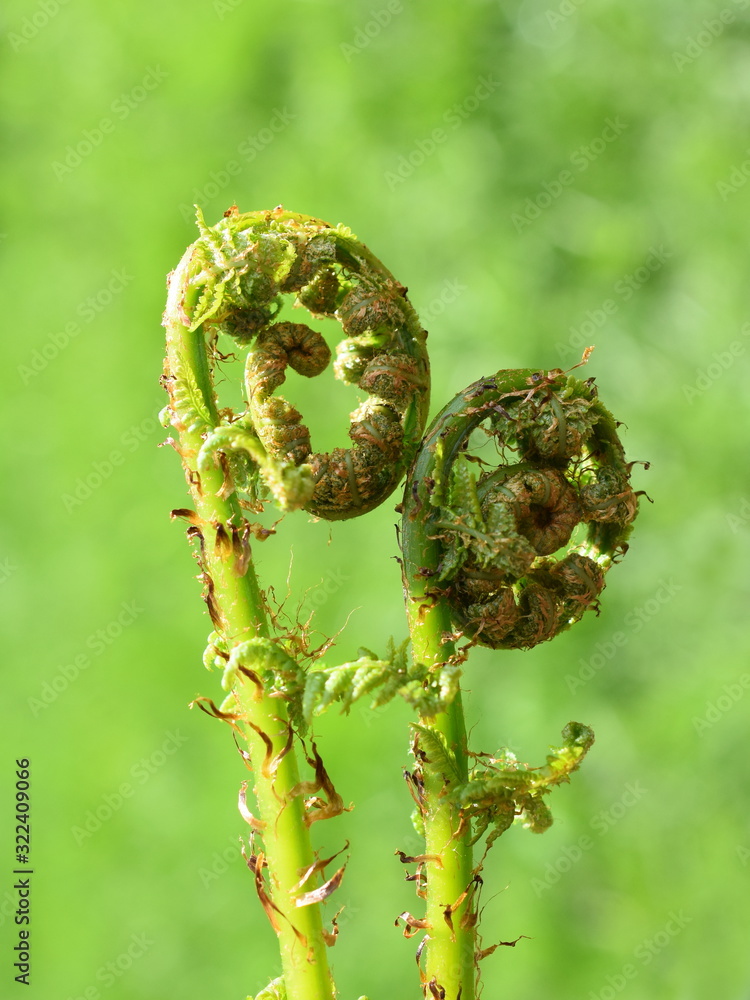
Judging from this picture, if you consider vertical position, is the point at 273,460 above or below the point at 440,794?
above

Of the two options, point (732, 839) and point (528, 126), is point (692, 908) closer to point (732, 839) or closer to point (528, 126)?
point (732, 839)

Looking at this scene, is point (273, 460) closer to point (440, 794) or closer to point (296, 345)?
point (296, 345)

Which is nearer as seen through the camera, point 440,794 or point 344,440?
point 440,794

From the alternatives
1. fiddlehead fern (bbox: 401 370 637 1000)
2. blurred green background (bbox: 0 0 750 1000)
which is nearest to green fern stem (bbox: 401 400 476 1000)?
fiddlehead fern (bbox: 401 370 637 1000)

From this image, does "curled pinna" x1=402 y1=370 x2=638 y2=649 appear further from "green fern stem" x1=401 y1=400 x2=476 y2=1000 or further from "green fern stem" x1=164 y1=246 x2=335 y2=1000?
"green fern stem" x1=164 y1=246 x2=335 y2=1000

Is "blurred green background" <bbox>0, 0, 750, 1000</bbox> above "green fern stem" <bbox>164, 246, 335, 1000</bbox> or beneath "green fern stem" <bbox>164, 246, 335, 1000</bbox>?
above

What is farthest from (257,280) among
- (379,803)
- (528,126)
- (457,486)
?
(528,126)

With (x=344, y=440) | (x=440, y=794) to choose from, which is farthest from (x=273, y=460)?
(x=344, y=440)

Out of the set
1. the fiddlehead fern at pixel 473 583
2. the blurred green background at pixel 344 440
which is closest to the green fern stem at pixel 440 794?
the fiddlehead fern at pixel 473 583
